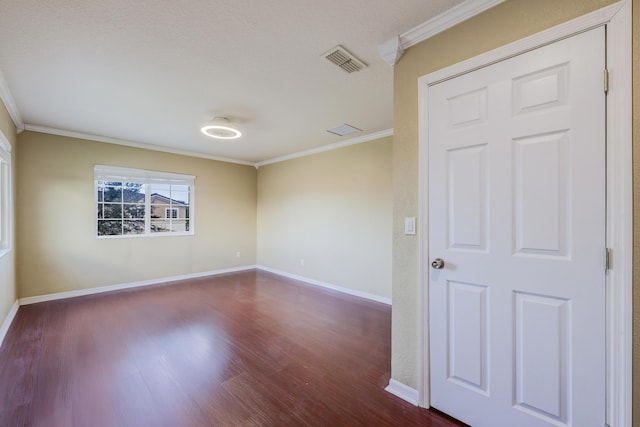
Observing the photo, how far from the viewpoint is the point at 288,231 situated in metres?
5.66

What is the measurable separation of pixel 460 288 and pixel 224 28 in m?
2.30

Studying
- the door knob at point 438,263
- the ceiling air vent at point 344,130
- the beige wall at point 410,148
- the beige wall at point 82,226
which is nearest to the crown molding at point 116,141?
the beige wall at point 82,226

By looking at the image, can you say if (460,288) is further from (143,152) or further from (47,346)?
(143,152)

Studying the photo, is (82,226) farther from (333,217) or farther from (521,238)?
(521,238)

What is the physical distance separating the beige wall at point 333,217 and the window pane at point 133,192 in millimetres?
2382

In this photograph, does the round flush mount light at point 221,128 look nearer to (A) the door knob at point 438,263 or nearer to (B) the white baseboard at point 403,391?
(A) the door knob at point 438,263

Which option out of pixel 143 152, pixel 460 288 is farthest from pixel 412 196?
pixel 143 152

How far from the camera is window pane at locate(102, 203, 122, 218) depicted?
4459mm

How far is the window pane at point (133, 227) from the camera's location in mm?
4672

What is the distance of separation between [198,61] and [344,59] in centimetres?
120

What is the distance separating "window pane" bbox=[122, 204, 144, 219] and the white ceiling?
57.8 inches

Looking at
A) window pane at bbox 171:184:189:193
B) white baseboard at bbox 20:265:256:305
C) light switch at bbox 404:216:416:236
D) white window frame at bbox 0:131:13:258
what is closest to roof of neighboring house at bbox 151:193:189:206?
window pane at bbox 171:184:189:193

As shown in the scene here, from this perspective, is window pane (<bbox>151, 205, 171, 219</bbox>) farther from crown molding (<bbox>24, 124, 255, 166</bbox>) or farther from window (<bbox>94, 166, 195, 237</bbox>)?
Answer: crown molding (<bbox>24, 124, 255, 166</bbox>)

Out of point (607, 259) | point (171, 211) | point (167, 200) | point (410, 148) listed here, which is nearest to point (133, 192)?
point (167, 200)
